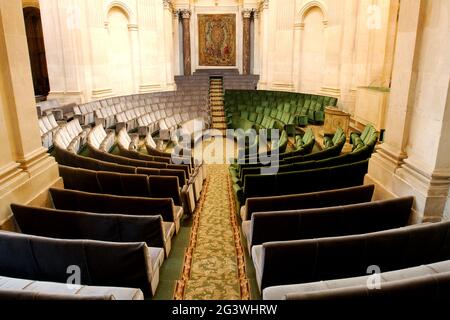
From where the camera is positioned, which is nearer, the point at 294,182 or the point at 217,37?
the point at 294,182

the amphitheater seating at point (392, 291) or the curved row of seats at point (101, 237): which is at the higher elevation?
the amphitheater seating at point (392, 291)

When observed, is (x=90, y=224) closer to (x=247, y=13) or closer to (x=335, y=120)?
(x=335, y=120)

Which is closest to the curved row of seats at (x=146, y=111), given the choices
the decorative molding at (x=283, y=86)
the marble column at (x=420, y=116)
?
the decorative molding at (x=283, y=86)

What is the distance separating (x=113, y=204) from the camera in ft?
11.3

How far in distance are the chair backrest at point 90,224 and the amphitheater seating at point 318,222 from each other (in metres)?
0.89

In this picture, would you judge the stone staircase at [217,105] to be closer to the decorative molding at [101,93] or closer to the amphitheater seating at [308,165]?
the decorative molding at [101,93]

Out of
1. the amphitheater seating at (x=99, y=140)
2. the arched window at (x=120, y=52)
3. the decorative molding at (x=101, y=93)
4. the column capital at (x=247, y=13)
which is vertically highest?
the column capital at (x=247, y=13)

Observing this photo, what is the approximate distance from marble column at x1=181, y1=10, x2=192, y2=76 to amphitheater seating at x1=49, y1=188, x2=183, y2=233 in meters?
19.7

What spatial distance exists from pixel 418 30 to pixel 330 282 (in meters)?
2.52

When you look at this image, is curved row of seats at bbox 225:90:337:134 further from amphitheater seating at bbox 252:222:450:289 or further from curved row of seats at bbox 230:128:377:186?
amphitheater seating at bbox 252:222:450:289

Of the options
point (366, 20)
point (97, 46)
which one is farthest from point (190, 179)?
point (97, 46)

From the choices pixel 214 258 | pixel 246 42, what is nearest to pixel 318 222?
pixel 214 258

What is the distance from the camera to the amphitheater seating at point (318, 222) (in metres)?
2.94

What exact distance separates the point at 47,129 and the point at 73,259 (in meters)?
6.38
